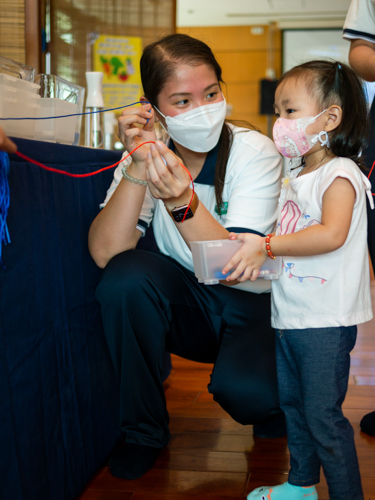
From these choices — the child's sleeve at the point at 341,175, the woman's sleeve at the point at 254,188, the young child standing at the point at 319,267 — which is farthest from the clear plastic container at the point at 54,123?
the child's sleeve at the point at 341,175

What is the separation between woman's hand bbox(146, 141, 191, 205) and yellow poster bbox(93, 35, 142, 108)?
1937 mm

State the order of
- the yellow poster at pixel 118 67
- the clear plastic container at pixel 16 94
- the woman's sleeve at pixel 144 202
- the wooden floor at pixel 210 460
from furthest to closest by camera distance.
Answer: the yellow poster at pixel 118 67 → the woman's sleeve at pixel 144 202 → the wooden floor at pixel 210 460 → the clear plastic container at pixel 16 94

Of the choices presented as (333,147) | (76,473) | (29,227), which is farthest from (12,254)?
(333,147)

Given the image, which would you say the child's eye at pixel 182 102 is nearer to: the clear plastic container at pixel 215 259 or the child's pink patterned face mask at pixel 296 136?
the child's pink patterned face mask at pixel 296 136

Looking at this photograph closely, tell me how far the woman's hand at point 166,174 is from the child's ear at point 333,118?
0.29 meters

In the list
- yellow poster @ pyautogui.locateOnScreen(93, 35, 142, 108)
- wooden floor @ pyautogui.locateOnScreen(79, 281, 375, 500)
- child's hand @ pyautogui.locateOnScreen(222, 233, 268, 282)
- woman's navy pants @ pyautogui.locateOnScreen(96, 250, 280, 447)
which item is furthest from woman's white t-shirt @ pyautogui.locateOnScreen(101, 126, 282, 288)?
yellow poster @ pyautogui.locateOnScreen(93, 35, 142, 108)

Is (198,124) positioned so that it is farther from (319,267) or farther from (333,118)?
(319,267)

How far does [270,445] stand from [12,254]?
864 mm

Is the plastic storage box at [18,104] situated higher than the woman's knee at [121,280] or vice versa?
the plastic storage box at [18,104]

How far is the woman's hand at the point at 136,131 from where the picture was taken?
3.70 ft

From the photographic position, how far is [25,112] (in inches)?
42.6

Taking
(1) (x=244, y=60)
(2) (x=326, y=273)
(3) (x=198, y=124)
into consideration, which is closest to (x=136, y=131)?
(3) (x=198, y=124)

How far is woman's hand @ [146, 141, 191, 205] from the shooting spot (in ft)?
3.18

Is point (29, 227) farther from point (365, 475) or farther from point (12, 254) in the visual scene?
point (365, 475)
